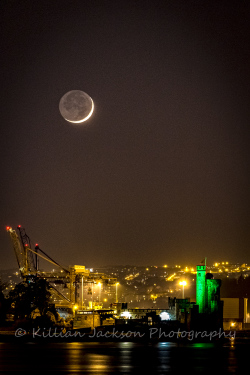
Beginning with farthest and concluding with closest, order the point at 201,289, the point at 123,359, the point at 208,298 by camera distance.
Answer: the point at 201,289 → the point at 208,298 → the point at 123,359

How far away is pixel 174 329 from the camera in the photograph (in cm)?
6725

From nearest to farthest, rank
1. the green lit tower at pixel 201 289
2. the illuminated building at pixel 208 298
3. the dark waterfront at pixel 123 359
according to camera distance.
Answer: the dark waterfront at pixel 123 359 → the illuminated building at pixel 208 298 → the green lit tower at pixel 201 289

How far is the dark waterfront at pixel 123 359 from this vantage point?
1213 inches

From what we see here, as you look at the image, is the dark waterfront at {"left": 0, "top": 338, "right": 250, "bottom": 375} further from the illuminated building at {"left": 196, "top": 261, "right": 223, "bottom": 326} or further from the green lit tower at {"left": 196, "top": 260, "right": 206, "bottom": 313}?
the green lit tower at {"left": 196, "top": 260, "right": 206, "bottom": 313}

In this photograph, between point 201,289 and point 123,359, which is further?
point 201,289

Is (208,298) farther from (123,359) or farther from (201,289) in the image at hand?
(123,359)

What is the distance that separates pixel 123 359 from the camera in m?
35.9

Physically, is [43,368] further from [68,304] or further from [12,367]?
[68,304]

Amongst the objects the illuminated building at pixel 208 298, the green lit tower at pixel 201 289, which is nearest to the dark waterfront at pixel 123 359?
the illuminated building at pixel 208 298

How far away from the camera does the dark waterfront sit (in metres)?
30.8

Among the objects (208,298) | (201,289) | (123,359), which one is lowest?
(123,359)

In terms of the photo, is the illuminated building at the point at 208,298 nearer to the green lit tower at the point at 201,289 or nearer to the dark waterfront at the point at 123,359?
the green lit tower at the point at 201,289

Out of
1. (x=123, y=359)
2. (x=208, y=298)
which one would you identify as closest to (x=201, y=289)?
(x=208, y=298)

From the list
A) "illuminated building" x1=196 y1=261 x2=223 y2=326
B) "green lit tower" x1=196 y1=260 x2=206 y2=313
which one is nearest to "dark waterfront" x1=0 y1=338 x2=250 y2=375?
"illuminated building" x1=196 y1=261 x2=223 y2=326
